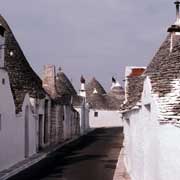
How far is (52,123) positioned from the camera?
37406mm

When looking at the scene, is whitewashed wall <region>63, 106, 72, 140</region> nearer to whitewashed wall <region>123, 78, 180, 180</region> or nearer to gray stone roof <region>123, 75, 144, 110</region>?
gray stone roof <region>123, 75, 144, 110</region>

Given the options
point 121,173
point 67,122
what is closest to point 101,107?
point 67,122

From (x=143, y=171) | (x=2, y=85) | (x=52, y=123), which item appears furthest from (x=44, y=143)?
(x=143, y=171)

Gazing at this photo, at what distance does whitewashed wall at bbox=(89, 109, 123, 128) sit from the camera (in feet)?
250

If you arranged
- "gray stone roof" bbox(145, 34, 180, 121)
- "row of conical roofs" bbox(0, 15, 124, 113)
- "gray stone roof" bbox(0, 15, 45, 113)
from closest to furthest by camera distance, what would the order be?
1. "gray stone roof" bbox(145, 34, 180, 121)
2. "row of conical roofs" bbox(0, 15, 124, 113)
3. "gray stone roof" bbox(0, 15, 45, 113)

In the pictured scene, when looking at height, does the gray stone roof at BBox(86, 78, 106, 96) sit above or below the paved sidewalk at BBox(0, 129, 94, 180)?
above

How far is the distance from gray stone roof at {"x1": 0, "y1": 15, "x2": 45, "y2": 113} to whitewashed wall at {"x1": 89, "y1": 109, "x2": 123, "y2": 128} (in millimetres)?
44827

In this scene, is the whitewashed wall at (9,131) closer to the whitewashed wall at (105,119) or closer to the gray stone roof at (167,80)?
the gray stone roof at (167,80)

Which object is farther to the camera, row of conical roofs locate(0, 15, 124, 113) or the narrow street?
row of conical roofs locate(0, 15, 124, 113)

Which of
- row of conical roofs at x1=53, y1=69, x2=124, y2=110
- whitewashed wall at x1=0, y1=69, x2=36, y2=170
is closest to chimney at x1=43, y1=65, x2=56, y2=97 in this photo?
whitewashed wall at x1=0, y1=69, x2=36, y2=170

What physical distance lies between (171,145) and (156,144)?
70.7 inches

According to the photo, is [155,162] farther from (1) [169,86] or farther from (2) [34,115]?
(2) [34,115]

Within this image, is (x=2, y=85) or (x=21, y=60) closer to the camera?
(x=2, y=85)

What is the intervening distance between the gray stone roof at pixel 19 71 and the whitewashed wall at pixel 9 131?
222 cm
